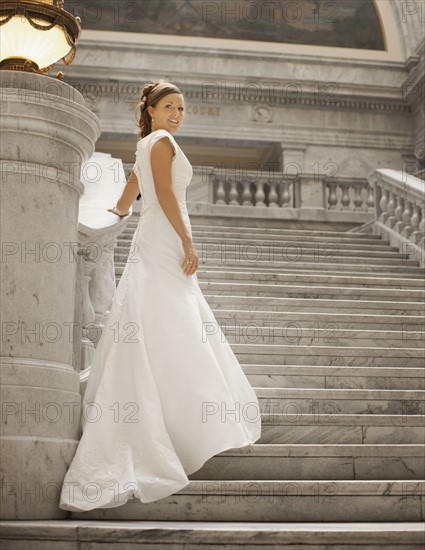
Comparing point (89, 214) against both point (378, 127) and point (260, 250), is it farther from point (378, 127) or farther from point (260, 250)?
point (378, 127)

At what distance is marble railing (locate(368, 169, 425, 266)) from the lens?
10906 mm

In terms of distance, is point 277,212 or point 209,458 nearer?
point 209,458

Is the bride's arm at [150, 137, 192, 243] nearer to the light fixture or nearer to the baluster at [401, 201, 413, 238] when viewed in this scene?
the light fixture

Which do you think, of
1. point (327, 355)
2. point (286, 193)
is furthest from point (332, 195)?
point (327, 355)

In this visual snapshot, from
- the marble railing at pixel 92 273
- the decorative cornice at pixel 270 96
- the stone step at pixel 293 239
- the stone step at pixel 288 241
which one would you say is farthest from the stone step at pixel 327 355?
the decorative cornice at pixel 270 96

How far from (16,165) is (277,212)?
11.4 m

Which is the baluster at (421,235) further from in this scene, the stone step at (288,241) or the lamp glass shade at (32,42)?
the lamp glass shade at (32,42)

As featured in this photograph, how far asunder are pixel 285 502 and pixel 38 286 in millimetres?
1619

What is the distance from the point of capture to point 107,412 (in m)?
4.16

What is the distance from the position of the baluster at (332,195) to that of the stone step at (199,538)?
1254cm

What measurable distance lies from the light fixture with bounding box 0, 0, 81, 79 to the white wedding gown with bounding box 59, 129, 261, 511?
814 mm

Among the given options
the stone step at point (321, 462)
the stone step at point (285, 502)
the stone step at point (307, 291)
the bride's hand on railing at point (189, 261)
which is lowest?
the stone step at point (285, 502)

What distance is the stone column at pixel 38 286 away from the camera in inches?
155

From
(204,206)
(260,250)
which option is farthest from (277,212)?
(260,250)
